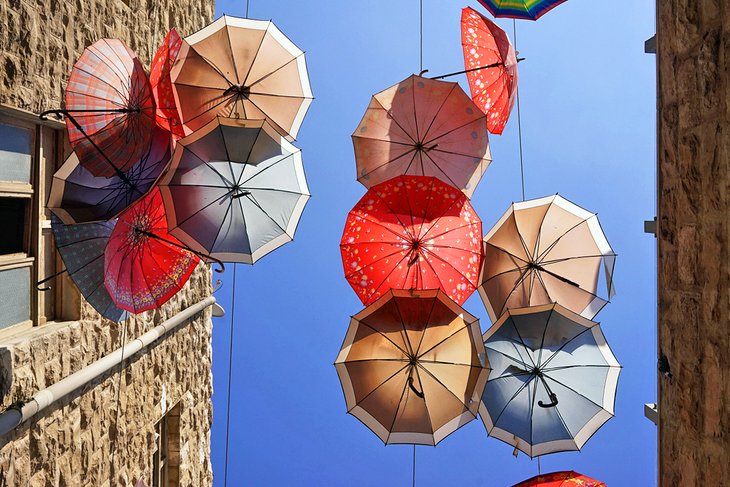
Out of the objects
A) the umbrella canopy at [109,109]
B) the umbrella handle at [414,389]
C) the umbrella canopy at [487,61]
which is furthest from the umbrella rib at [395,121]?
the umbrella canopy at [109,109]

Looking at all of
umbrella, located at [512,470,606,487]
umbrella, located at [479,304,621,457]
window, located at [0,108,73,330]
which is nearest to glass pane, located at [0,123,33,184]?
window, located at [0,108,73,330]

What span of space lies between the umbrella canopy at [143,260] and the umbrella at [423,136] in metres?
2.00

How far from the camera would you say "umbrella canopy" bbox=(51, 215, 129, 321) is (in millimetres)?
3994

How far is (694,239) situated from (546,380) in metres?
1.91

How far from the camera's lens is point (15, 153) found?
13.8 ft

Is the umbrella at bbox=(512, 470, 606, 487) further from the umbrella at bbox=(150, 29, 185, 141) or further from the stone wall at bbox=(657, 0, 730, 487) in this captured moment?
the umbrella at bbox=(150, 29, 185, 141)

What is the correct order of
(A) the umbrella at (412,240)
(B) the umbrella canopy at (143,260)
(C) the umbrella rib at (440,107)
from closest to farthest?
(B) the umbrella canopy at (143,260) → (A) the umbrella at (412,240) → (C) the umbrella rib at (440,107)

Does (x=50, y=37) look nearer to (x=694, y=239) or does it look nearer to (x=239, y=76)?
(x=239, y=76)

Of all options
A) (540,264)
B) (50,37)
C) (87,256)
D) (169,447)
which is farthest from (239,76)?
(169,447)

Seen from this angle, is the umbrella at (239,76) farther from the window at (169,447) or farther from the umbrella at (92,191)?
the window at (169,447)

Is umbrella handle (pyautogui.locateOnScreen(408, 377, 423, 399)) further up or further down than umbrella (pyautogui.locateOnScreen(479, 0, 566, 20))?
further down

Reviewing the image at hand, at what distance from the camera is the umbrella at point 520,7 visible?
5.96 metres

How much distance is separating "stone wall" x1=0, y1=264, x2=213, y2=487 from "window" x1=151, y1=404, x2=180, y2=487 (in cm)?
9

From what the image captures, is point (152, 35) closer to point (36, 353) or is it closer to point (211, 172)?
point (211, 172)
